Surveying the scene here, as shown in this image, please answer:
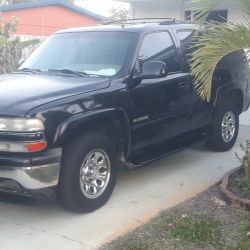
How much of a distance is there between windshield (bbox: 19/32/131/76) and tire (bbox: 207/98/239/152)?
6.72 feet

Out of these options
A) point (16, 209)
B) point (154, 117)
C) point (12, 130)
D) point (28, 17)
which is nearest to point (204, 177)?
point (154, 117)

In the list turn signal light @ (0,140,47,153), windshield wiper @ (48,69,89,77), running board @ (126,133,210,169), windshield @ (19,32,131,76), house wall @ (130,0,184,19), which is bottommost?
running board @ (126,133,210,169)

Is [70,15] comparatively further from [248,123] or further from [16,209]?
[16,209]

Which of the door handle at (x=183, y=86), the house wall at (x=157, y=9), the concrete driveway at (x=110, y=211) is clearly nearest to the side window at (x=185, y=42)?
the door handle at (x=183, y=86)

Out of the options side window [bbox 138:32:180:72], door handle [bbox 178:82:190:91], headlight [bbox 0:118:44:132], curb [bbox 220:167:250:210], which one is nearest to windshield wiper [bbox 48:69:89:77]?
side window [bbox 138:32:180:72]

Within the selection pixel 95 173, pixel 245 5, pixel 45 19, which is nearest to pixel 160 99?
pixel 95 173

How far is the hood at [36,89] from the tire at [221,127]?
246cm

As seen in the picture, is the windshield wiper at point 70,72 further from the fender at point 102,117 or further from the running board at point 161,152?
the running board at point 161,152

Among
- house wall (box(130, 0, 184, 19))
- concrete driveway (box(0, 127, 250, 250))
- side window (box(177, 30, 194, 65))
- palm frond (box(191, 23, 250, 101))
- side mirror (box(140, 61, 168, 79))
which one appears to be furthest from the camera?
house wall (box(130, 0, 184, 19))

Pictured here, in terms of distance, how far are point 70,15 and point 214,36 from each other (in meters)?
22.4

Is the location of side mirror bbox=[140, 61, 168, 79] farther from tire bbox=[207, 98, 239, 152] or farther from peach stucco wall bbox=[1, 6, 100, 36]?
peach stucco wall bbox=[1, 6, 100, 36]

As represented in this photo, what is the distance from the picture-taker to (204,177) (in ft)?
21.2

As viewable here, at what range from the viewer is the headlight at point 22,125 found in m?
4.44

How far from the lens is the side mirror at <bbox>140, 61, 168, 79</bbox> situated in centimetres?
557
